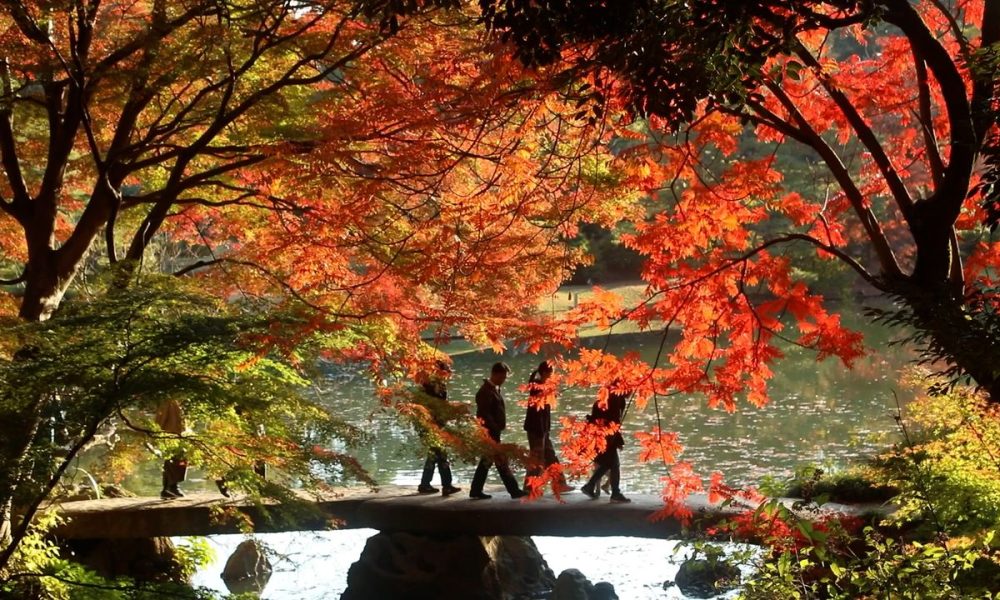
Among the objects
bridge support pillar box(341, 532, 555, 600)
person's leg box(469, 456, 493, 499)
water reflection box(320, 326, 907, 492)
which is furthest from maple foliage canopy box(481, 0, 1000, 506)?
water reflection box(320, 326, 907, 492)

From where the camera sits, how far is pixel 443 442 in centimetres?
672

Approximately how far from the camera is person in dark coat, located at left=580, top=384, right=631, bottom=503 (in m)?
6.77

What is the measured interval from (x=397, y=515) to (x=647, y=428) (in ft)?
25.5

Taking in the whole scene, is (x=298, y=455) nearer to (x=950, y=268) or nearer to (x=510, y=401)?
(x=950, y=268)

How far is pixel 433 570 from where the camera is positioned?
814 centimetres

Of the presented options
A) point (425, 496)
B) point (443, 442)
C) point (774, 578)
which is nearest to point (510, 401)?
point (425, 496)

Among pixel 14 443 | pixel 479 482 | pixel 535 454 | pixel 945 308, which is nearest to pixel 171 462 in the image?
pixel 479 482

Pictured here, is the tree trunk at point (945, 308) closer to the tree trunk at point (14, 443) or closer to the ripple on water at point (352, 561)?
the tree trunk at point (14, 443)

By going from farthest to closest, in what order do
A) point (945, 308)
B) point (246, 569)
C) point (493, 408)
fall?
point (246, 569) < point (493, 408) < point (945, 308)

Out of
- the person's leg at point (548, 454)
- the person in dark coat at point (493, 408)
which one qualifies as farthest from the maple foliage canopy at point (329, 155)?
the person's leg at point (548, 454)

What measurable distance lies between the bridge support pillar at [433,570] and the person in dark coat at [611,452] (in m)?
1.13

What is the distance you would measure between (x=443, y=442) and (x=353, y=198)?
180 cm

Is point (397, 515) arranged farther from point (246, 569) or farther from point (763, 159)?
point (763, 159)

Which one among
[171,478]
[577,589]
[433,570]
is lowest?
[577,589]
